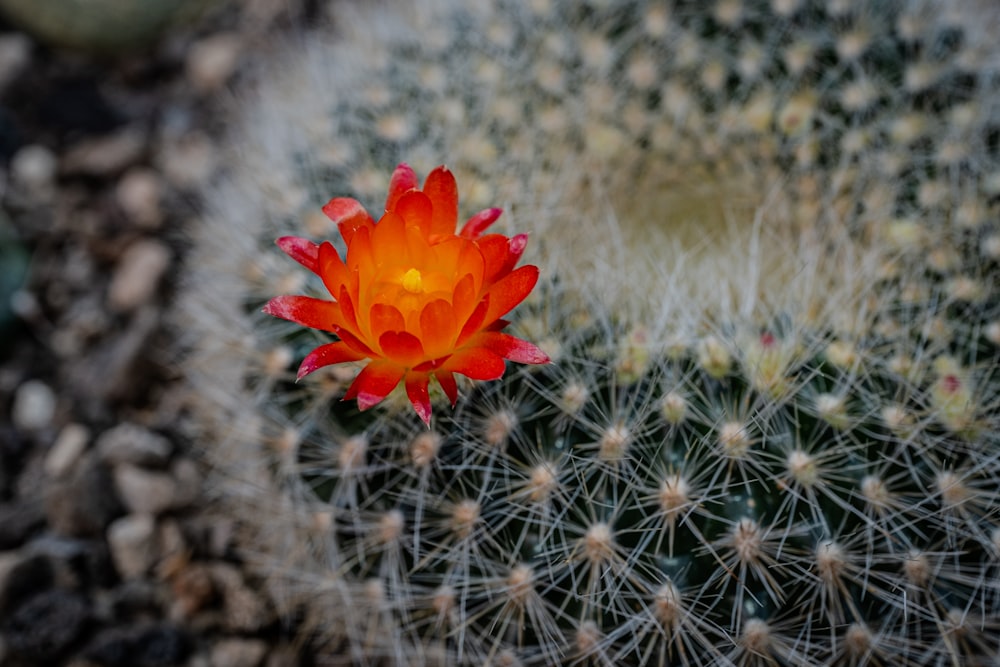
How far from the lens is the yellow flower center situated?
958mm

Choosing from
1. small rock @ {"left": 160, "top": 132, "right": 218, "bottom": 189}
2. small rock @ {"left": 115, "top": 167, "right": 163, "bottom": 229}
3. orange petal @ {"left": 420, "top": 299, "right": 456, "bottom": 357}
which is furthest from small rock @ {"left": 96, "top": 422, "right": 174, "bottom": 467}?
orange petal @ {"left": 420, "top": 299, "right": 456, "bottom": 357}

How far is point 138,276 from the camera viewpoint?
1953mm

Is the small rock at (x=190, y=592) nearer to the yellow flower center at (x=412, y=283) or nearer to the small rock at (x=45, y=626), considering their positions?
the small rock at (x=45, y=626)

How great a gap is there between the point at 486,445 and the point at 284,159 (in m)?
0.66

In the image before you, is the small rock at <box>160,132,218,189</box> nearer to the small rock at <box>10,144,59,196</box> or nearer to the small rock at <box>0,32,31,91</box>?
the small rock at <box>10,144,59,196</box>

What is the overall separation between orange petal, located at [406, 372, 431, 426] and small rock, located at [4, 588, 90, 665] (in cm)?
83

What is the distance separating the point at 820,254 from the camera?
4.34ft

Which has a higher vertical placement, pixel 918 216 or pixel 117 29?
pixel 117 29

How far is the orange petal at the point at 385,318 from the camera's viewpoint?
91 cm

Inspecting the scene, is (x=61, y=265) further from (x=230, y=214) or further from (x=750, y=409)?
(x=750, y=409)

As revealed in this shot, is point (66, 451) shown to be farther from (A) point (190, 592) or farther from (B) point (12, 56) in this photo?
(B) point (12, 56)

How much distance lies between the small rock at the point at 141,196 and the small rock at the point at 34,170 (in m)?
0.15

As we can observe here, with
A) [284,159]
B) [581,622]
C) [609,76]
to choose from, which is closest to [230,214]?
[284,159]

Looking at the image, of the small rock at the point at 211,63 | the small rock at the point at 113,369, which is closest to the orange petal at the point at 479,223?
the small rock at the point at 113,369
